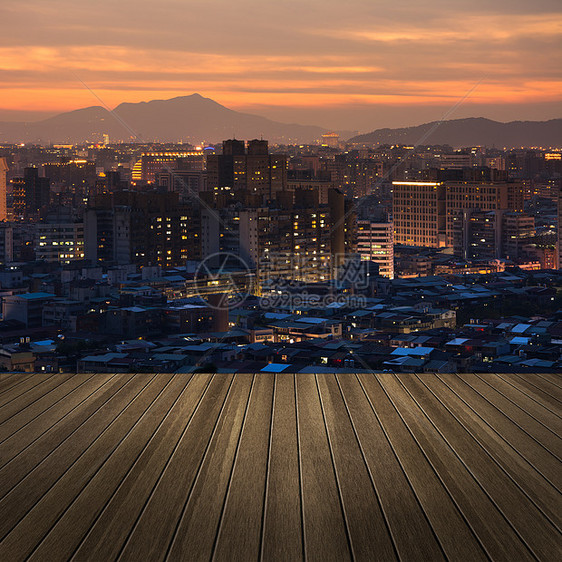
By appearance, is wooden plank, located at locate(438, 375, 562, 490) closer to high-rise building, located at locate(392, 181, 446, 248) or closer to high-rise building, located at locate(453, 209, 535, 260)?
high-rise building, located at locate(453, 209, 535, 260)

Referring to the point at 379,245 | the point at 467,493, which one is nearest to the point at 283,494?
the point at 467,493

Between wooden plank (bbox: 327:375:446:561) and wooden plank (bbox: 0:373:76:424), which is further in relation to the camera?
wooden plank (bbox: 0:373:76:424)

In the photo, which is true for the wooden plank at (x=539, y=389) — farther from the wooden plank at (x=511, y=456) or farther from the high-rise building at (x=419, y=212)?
the high-rise building at (x=419, y=212)

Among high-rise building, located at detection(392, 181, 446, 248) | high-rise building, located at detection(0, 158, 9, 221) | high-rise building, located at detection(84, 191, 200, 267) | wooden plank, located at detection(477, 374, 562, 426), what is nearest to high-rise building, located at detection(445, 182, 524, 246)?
high-rise building, located at detection(392, 181, 446, 248)

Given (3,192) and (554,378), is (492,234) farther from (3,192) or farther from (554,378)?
(554,378)

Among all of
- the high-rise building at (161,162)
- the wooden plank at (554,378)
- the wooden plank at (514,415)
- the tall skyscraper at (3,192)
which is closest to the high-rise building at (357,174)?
the high-rise building at (161,162)
